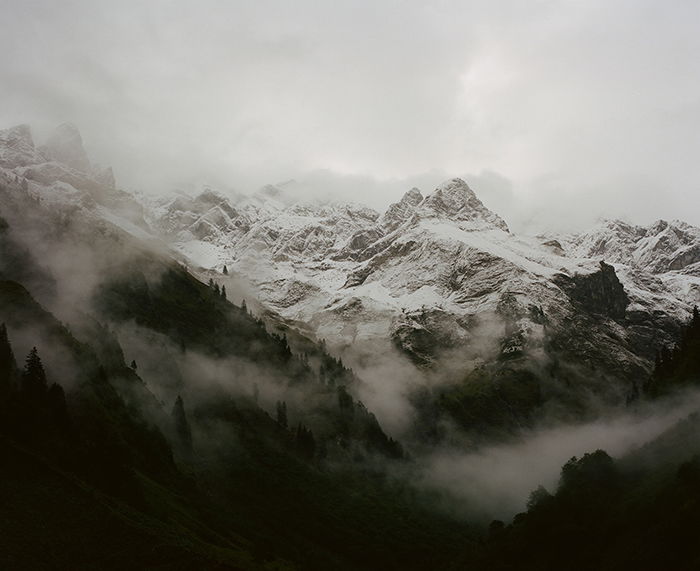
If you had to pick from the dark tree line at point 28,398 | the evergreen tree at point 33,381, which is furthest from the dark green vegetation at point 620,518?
the evergreen tree at point 33,381

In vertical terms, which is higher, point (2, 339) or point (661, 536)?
point (2, 339)

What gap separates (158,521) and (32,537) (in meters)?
39.3

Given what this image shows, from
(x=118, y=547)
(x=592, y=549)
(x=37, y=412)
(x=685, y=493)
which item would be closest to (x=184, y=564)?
(x=118, y=547)

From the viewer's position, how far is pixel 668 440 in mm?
185750

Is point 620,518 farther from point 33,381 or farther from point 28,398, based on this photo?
point 33,381

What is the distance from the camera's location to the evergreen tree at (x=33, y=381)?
594 feet

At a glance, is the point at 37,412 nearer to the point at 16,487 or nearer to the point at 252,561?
the point at 16,487

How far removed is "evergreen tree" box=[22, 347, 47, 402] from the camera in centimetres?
18100

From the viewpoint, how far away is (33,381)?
18788cm

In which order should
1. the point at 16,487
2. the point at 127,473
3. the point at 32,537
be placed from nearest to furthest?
the point at 32,537, the point at 16,487, the point at 127,473

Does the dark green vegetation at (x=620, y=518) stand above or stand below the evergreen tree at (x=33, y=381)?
below

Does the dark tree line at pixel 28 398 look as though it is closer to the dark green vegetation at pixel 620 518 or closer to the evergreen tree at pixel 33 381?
the evergreen tree at pixel 33 381

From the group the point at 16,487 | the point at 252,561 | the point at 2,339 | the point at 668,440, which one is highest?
the point at 2,339

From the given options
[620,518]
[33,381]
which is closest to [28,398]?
[33,381]
